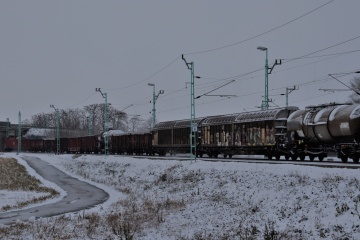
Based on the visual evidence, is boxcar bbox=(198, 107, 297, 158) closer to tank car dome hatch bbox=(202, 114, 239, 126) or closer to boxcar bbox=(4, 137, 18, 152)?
tank car dome hatch bbox=(202, 114, 239, 126)

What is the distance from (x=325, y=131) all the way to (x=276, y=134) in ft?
15.9

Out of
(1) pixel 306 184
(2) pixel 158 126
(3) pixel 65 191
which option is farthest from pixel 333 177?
(2) pixel 158 126

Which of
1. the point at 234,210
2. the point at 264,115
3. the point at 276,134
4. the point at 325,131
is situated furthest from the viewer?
the point at 264,115

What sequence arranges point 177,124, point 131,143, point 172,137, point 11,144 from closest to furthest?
point 177,124 → point 172,137 → point 131,143 → point 11,144

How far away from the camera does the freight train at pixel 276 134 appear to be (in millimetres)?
25781

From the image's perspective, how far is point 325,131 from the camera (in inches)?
1060

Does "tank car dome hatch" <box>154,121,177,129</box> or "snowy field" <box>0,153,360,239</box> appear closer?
"snowy field" <box>0,153,360,239</box>

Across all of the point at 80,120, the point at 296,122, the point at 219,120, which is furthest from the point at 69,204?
the point at 80,120

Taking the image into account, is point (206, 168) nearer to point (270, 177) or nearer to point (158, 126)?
point (270, 177)

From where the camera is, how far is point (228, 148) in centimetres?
3762

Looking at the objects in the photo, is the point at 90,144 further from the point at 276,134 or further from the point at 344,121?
the point at 344,121

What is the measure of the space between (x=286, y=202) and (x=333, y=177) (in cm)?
221

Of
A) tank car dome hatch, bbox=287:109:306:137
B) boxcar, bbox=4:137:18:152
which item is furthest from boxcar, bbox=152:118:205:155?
boxcar, bbox=4:137:18:152

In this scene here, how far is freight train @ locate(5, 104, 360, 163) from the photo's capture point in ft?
84.6
